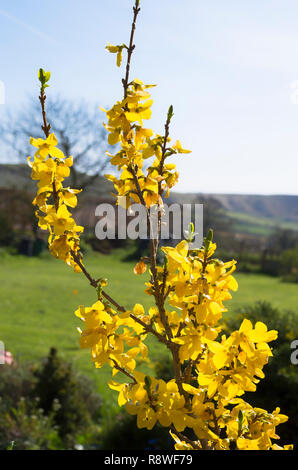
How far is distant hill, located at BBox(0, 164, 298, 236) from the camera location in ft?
56.6

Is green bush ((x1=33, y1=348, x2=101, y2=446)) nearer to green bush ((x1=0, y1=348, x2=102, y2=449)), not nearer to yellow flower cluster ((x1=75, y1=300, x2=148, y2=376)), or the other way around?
green bush ((x1=0, y1=348, x2=102, y2=449))

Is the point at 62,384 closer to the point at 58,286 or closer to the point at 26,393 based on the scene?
the point at 26,393

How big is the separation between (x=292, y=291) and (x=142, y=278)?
438 centimetres

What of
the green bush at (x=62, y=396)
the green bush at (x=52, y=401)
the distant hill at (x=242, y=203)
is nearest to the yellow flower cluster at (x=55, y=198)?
the green bush at (x=52, y=401)

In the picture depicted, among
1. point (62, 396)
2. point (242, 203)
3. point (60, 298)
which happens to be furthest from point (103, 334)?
point (242, 203)

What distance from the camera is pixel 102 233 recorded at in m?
17.4

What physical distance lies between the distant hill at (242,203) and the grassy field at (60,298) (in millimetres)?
2808

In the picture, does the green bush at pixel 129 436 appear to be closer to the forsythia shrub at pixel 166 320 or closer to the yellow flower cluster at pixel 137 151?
the forsythia shrub at pixel 166 320

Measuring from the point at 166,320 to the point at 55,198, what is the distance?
0.46m

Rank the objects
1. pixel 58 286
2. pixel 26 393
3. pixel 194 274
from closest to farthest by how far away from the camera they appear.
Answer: pixel 194 274 → pixel 26 393 → pixel 58 286

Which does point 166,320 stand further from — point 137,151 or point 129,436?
point 129,436

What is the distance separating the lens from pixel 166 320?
125cm
